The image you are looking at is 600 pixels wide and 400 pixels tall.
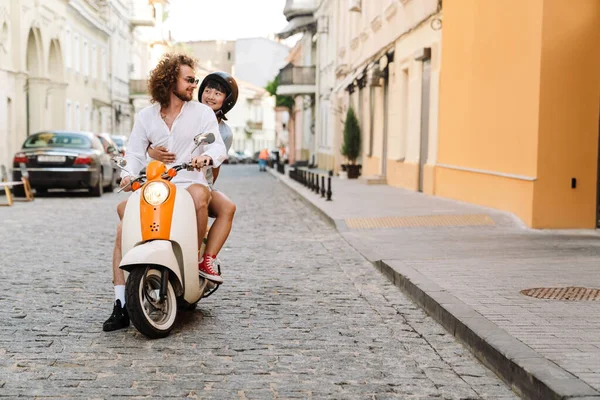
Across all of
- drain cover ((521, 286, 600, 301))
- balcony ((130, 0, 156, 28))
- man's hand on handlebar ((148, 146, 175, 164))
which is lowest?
drain cover ((521, 286, 600, 301))

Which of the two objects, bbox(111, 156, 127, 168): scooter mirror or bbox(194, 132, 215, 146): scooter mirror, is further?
bbox(111, 156, 127, 168): scooter mirror

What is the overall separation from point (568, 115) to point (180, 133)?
686 centimetres

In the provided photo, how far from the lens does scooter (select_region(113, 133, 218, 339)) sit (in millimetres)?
5520

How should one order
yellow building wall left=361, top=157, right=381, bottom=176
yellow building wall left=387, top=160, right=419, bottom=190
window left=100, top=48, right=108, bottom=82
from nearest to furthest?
yellow building wall left=387, top=160, right=419, bottom=190 < yellow building wall left=361, top=157, right=381, bottom=176 < window left=100, top=48, right=108, bottom=82

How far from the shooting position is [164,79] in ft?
20.0

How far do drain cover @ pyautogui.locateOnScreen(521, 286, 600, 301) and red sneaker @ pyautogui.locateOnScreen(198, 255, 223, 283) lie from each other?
7.35 feet

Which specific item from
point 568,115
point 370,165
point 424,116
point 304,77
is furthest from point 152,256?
point 304,77

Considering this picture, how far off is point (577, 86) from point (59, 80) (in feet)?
98.2

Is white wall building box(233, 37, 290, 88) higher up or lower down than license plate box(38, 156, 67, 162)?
higher up

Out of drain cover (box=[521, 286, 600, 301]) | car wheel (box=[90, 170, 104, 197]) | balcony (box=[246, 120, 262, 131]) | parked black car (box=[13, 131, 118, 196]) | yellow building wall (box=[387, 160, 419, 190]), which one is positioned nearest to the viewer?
drain cover (box=[521, 286, 600, 301])

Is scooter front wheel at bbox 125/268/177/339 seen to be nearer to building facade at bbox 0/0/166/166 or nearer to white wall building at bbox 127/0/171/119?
building facade at bbox 0/0/166/166

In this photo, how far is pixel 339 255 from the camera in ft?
33.6

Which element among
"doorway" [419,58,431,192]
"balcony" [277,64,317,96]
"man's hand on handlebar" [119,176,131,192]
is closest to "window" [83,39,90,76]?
"balcony" [277,64,317,96]

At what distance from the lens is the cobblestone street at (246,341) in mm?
4637
